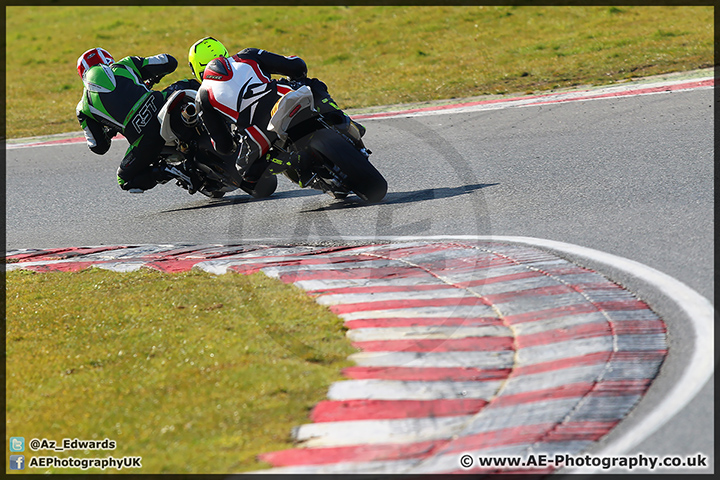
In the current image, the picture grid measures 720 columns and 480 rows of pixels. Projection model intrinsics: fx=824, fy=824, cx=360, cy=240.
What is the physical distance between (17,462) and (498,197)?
4296 mm

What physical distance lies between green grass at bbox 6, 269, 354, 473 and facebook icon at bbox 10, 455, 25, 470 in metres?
0.07

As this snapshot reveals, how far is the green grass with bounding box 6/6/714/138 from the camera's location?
11945 mm

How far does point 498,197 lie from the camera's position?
21.8 feet

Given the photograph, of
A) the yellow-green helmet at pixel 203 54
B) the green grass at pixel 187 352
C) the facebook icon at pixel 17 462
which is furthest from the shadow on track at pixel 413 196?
the facebook icon at pixel 17 462


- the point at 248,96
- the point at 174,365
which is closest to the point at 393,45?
the point at 248,96

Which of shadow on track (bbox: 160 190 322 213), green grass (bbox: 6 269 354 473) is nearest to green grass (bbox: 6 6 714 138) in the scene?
shadow on track (bbox: 160 190 322 213)

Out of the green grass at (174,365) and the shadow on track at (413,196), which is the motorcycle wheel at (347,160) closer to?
the shadow on track at (413,196)

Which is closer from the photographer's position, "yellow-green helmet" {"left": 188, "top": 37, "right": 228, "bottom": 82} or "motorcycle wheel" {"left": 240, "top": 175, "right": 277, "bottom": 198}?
"yellow-green helmet" {"left": 188, "top": 37, "right": 228, "bottom": 82}

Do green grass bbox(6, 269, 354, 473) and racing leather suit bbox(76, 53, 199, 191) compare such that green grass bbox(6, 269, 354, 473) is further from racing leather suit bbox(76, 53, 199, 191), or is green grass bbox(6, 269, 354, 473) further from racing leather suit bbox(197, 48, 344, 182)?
racing leather suit bbox(76, 53, 199, 191)

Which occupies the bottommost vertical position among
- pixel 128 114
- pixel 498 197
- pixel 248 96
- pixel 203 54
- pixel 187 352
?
pixel 498 197

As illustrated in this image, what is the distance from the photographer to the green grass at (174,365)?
3.37m

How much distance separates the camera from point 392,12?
19266mm

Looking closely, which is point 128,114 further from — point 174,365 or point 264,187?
point 174,365

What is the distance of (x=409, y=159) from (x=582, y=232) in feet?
10.5
